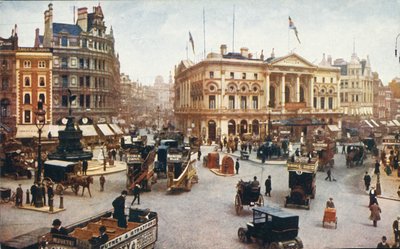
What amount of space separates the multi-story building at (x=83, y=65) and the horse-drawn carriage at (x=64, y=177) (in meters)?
2.37

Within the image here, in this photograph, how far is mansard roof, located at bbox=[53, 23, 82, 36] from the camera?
42.6ft

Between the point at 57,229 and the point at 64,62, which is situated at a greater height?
the point at 64,62

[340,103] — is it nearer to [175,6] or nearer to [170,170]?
[170,170]

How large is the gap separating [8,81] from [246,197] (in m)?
9.38

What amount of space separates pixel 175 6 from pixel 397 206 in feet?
28.7

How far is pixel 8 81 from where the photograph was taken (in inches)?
543

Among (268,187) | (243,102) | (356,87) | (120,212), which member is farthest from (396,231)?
(243,102)

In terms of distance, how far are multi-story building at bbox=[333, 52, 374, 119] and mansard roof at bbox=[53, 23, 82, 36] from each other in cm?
919

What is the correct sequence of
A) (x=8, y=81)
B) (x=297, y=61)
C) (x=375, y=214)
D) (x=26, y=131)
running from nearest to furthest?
(x=375, y=214) < (x=8, y=81) < (x=26, y=131) < (x=297, y=61)

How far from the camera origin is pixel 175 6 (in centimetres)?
1180

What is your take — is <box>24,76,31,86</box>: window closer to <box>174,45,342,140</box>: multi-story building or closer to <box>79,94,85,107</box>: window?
<box>79,94,85,107</box>: window

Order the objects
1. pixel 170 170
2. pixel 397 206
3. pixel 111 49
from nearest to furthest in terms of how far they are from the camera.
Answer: pixel 397 206
pixel 111 49
pixel 170 170

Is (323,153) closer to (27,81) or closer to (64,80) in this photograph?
(64,80)

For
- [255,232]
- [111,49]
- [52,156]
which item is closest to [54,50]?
[111,49]
